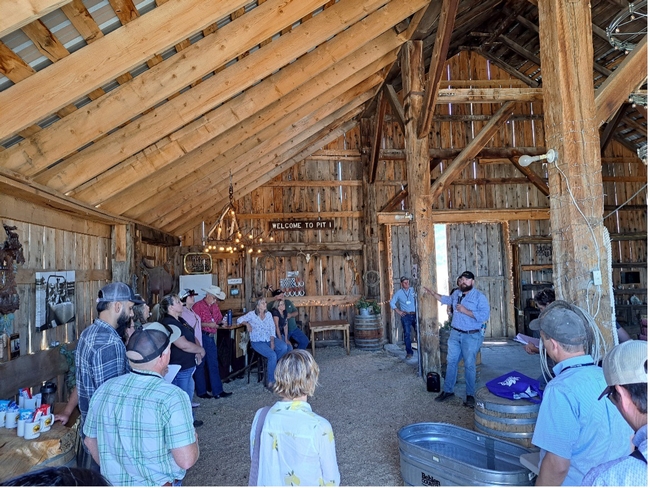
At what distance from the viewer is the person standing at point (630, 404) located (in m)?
1.15

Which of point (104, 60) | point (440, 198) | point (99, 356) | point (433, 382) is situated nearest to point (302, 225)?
point (440, 198)

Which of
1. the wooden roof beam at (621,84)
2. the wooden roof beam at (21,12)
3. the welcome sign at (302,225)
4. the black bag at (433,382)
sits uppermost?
the wooden roof beam at (621,84)

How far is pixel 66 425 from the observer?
2.83 metres

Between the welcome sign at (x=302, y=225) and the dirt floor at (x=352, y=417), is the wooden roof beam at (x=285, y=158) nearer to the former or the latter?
the welcome sign at (x=302, y=225)

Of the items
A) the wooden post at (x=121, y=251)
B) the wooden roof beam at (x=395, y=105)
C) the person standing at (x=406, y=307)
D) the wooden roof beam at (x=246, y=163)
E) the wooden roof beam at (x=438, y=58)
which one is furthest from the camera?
the person standing at (x=406, y=307)

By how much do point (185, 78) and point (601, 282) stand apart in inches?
144

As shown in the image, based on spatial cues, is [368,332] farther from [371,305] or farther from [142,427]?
[142,427]

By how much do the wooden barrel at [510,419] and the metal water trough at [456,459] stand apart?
0.11 metres

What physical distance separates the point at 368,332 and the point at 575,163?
6.29 metres

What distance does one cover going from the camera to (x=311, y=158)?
33.1 feet

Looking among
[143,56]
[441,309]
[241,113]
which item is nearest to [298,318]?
[441,309]

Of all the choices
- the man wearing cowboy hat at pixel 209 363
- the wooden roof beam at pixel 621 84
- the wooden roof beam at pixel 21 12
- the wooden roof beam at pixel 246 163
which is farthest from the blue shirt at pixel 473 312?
the wooden roof beam at pixel 21 12

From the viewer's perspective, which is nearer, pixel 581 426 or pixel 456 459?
pixel 581 426

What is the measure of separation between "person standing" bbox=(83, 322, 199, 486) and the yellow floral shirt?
13.3 inches
